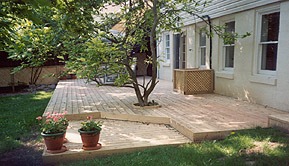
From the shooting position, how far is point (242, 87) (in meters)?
6.32

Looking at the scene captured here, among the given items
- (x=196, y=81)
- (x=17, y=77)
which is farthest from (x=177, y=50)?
(x=17, y=77)

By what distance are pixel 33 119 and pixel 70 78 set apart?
24.9 feet

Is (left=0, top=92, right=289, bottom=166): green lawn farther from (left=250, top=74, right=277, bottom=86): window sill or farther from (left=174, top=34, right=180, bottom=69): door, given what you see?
(left=174, top=34, right=180, bottom=69): door

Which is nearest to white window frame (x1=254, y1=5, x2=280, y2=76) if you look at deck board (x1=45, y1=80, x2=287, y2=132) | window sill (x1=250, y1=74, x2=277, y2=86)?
window sill (x1=250, y1=74, x2=277, y2=86)

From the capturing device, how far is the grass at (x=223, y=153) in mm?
2887

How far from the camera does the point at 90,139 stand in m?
3.50

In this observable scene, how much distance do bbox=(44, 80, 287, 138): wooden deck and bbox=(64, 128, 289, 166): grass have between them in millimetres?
426

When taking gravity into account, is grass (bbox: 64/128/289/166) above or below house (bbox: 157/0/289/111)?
below

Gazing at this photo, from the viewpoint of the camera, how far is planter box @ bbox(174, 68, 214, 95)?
7.31 meters

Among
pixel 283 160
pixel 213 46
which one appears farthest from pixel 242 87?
pixel 283 160

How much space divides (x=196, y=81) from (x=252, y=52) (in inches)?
77.1

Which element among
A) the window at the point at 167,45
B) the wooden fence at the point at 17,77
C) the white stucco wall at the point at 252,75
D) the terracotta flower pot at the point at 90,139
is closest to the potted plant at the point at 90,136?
the terracotta flower pot at the point at 90,139

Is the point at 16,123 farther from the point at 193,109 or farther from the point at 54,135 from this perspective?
the point at 193,109

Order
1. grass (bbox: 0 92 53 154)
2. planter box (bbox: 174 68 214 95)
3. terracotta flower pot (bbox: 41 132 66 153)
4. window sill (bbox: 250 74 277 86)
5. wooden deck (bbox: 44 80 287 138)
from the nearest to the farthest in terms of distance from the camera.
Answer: terracotta flower pot (bbox: 41 132 66 153) < wooden deck (bbox: 44 80 287 138) < grass (bbox: 0 92 53 154) < window sill (bbox: 250 74 277 86) < planter box (bbox: 174 68 214 95)
